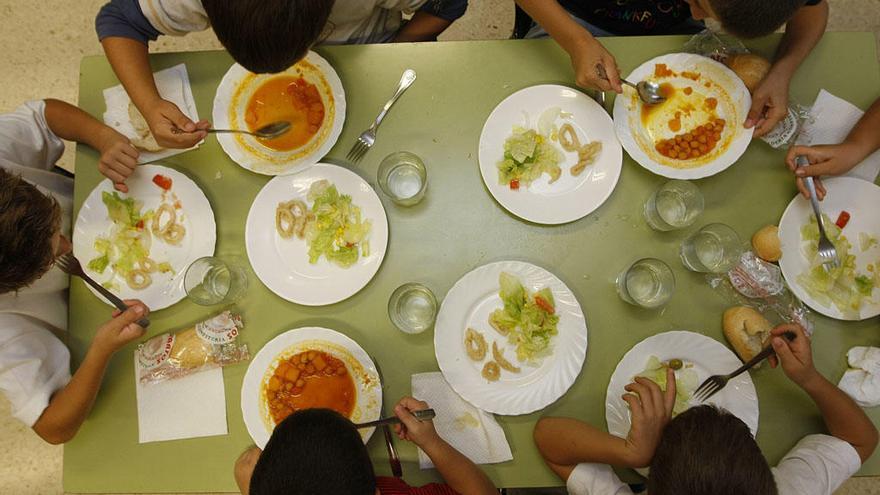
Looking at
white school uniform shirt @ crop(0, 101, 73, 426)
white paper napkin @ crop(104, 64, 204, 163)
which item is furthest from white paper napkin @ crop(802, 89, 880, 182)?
white school uniform shirt @ crop(0, 101, 73, 426)

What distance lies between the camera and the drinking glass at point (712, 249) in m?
1.30

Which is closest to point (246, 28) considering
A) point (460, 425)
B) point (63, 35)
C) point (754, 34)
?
Result: point (460, 425)

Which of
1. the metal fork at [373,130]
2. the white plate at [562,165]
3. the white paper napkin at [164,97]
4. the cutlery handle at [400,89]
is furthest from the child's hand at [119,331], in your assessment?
the white plate at [562,165]

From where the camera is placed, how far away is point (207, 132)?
134cm

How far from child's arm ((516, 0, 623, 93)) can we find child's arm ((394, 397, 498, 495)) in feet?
3.05

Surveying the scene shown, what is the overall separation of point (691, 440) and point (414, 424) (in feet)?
2.01

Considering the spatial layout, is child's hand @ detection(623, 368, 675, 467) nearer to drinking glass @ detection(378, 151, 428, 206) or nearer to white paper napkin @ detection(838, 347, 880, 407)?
white paper napkin @ detection(838, 347, 880, 407)

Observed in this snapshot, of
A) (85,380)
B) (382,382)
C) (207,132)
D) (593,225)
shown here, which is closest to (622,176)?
(593,225)

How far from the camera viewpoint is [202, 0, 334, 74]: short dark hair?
103cm

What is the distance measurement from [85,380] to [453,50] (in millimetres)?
1263

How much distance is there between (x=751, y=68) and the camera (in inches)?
54.4

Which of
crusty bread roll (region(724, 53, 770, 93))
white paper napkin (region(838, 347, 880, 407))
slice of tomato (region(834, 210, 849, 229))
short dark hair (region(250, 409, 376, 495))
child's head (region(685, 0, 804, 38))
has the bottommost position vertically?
short dark hair (region(250, 409, 376, 495))

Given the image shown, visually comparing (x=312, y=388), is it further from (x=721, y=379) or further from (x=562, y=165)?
(x=721, y=379)

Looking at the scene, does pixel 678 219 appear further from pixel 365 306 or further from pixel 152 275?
pixel 152 275
